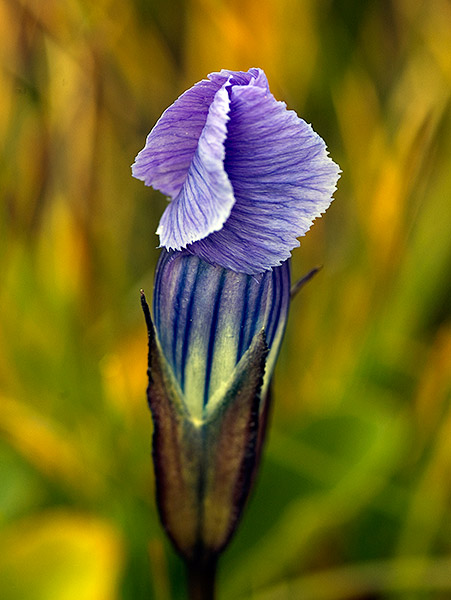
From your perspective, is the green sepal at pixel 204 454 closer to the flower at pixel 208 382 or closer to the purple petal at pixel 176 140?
the flower at pixel 208 382

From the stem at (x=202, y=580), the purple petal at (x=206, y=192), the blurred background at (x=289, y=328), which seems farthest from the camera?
the blurred background at (x=289, y=328)

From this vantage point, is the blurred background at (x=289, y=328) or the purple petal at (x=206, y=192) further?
the blurred background at (x=289, y=328)

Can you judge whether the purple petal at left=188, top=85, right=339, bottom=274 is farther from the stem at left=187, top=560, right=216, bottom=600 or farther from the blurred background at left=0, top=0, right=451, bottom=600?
the blurred background at left=0, top=0, right=451, bottom=600

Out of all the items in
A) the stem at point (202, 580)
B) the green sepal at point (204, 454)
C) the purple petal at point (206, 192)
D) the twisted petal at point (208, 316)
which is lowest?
the stem at point (202, 580)

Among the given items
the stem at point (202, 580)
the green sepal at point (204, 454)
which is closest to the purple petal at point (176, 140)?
the green sepal at point (204, 454)

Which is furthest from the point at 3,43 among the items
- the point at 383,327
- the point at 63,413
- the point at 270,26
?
the point at 383,327

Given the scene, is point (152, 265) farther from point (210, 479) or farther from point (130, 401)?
point (210, 479)
